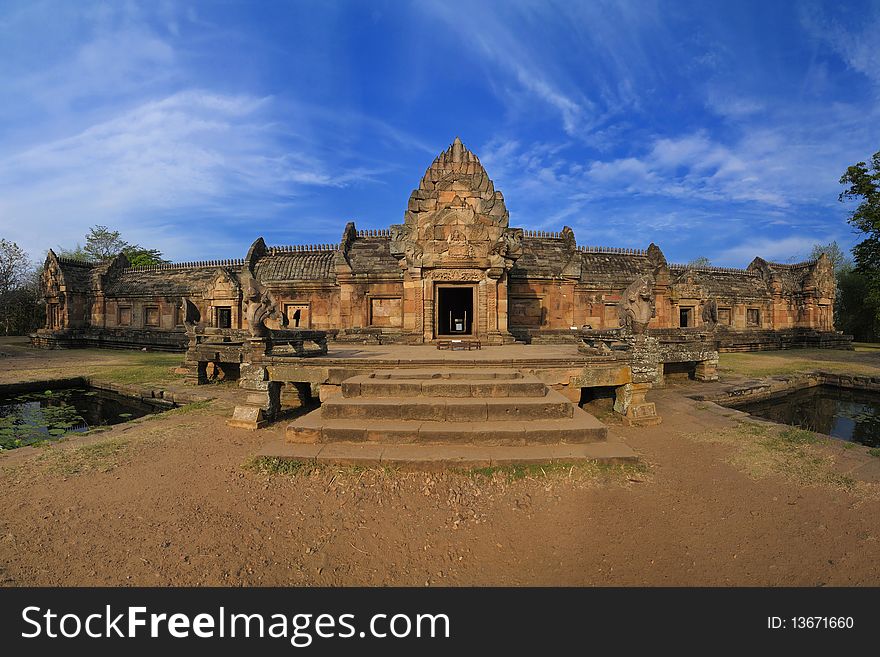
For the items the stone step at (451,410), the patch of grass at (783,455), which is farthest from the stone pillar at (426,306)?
the patch of grass at (783,455)

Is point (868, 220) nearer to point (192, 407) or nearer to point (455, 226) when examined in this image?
point (455, 226)

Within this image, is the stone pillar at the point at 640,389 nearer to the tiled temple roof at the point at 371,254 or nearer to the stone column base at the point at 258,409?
the stone column base at the point at 258,409

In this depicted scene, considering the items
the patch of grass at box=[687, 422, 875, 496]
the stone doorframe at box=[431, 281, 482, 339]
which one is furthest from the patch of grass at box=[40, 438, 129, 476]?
the patch of grass at box=[687, 422, 875, 496]

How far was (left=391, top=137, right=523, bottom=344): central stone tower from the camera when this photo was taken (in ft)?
41.0

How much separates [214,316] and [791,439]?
78.9 feet

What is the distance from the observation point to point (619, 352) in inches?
305

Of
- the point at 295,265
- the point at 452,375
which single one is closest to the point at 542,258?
the point at 295,265

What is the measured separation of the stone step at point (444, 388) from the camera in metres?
6.37

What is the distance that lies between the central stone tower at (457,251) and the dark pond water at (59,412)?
8046 millimetres

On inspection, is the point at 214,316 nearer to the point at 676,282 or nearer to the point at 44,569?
the point at 44,569

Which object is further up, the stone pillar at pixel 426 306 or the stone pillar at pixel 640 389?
the stone pillar at pixel 426 306

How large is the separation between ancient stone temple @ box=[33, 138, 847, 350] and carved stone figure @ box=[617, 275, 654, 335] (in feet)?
0.10

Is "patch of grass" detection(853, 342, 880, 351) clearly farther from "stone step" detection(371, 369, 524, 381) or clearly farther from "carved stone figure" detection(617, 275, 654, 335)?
"stone step" detection(371, 369, 524, 381)
